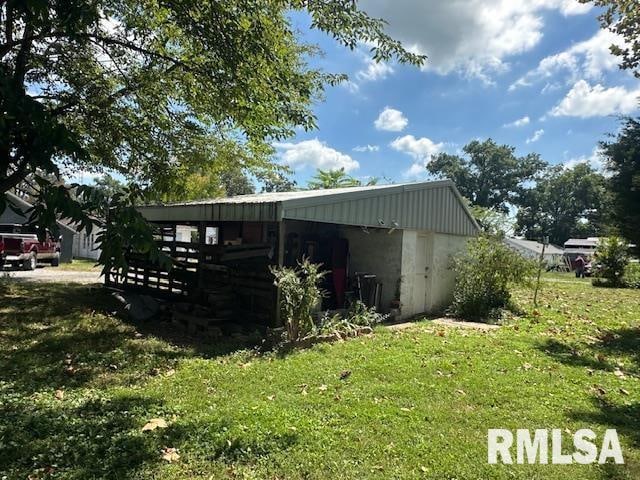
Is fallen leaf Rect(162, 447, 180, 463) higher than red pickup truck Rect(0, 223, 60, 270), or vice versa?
red pickup truck Rect(0, 223, 60, 270)

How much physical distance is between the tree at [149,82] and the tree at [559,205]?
204ft

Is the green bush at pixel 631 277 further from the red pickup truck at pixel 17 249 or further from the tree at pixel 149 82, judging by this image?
the red pickup truck at pixel 17 249

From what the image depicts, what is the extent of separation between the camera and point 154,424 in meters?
3.93

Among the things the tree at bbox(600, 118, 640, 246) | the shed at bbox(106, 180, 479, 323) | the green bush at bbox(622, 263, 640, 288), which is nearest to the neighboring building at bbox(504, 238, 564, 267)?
the shed at bbox(106, 180, 479, 323)

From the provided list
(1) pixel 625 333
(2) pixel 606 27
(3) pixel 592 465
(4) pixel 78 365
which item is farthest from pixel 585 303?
(4) pixel 78 365

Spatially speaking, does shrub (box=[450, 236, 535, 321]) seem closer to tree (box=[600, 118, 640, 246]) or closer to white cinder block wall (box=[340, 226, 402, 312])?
white cinder block wall (box=[340, 226, 402, 312])

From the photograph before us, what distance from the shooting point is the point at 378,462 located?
3.40 m

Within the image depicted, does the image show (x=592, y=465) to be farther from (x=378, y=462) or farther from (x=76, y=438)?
(x=76, y=438)

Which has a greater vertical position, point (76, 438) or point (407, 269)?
point (407, 269)

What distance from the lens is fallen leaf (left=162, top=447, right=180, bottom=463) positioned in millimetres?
3327

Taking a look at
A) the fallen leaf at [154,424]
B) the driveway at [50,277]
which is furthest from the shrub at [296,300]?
the driveway at [50,277]

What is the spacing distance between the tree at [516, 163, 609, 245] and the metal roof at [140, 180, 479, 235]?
189 ft

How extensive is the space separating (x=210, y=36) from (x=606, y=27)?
904cm

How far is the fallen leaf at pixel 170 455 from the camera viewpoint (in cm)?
333
